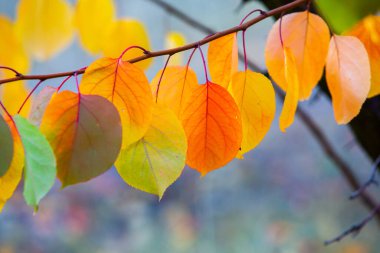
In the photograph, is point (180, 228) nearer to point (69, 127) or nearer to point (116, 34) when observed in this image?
point (116, 34)

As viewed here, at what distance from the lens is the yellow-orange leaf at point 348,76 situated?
0.69 feet

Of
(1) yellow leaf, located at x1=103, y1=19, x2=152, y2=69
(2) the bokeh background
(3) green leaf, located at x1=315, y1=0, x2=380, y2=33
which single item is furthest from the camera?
(2) the bokeh background

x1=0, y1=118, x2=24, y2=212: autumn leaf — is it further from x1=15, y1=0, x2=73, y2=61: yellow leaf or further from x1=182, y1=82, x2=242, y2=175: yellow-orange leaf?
x1=15, y1=0, x2=73, y2=61: yellow leaf

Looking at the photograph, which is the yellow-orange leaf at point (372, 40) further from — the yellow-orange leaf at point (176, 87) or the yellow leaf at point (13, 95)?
the yellow leaf at point (13, 95)

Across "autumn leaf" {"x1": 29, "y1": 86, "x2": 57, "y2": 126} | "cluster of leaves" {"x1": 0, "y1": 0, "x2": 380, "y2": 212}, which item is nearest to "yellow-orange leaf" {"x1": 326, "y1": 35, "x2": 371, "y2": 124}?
"cluster of leaves" {"x1": 0, "y1": 0, "x2": 380, "y2": 212}

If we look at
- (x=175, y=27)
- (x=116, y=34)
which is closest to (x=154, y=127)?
(x=116, y=34)

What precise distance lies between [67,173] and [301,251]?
46.4 inches

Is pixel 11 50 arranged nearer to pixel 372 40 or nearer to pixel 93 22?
pixel 93 22

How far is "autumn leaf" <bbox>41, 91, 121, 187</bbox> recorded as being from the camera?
17 cm

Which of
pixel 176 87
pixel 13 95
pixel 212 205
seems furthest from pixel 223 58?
pixel 212 205

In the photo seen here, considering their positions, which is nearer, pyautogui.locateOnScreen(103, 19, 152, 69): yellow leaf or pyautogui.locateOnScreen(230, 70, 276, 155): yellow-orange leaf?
pyautogui.locateOnScreen(230, 70, 276, 155): yellow-orange leaf

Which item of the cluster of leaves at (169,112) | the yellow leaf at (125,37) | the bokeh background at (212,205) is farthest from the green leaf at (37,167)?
the bokeh background at (212,205)

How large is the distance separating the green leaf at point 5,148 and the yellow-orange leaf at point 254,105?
3.6 inches

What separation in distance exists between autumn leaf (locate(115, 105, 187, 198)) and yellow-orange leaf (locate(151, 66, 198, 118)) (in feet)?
0.06
